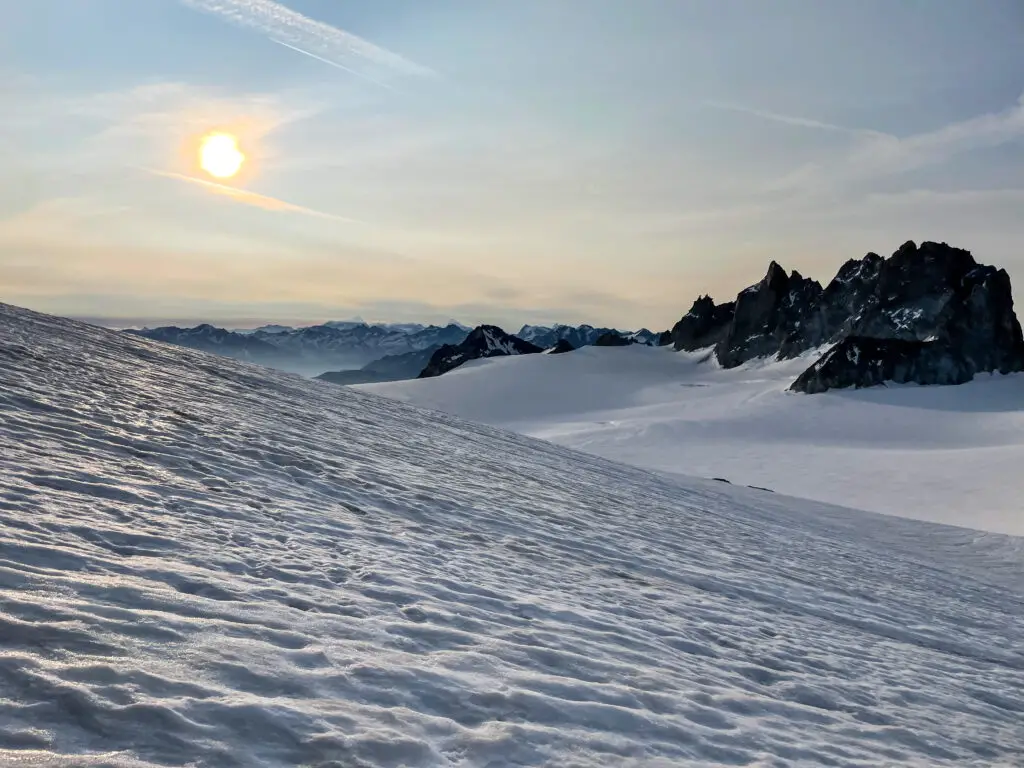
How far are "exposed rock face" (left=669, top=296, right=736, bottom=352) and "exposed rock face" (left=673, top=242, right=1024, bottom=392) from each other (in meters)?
4.20

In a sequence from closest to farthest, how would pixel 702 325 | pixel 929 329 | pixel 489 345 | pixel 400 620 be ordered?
pixel 400 620
pixel 929 329
pixel 702 325
pixel 489 345

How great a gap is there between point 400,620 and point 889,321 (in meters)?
103

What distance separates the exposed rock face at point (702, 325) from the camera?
135 metres

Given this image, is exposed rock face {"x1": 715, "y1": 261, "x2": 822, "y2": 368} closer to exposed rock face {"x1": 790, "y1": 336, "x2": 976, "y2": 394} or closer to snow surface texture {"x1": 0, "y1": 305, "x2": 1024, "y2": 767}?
exposed rock face {"x1": 790, "y1": 336, "x2": 976, "y2": 394}

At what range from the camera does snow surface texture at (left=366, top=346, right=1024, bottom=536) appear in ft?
117

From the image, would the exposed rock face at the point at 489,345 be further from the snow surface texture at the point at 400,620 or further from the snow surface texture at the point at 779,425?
the snow surface texture at the point at 400,620

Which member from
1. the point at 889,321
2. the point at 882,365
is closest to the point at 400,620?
the point at 882,365

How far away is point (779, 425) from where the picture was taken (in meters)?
61.5

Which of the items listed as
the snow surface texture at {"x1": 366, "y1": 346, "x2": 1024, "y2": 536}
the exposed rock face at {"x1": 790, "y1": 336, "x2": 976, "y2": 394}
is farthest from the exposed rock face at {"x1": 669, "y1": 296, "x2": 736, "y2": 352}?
the exposed rock face at {"x1": 790, "y1": 336, "x2": 976, "y2": 394}

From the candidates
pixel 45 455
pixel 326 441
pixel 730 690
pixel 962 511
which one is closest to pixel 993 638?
pixel 730 690

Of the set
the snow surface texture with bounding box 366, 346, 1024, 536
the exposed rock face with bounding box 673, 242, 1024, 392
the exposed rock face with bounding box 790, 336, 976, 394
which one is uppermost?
the exposed rock face with bounding box 673, 242, 1024, 392

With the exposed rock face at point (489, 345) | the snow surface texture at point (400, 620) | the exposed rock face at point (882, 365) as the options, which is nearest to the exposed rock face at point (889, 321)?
the exposed rock face at point (882, 365)

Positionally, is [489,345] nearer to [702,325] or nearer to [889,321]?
[702,325]

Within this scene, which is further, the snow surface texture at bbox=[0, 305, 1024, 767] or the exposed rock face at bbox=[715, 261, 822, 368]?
the exposed rock face at bbox=[715, 261, 822, 368]
